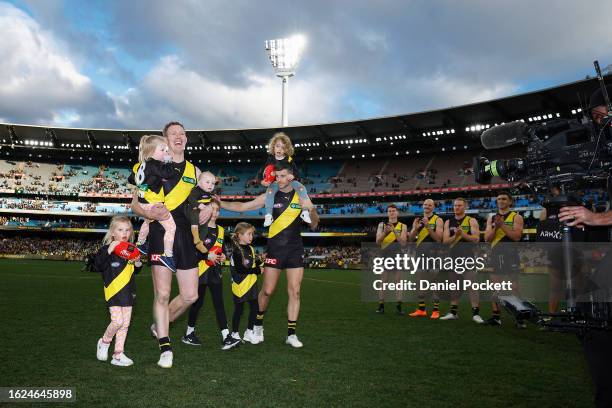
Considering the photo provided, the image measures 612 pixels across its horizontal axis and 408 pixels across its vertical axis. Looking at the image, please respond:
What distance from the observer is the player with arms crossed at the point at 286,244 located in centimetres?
588

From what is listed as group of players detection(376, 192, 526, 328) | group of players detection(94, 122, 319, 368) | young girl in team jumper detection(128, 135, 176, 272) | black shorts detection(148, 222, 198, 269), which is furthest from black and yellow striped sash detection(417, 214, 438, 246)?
young girl in team jumper detection(128, 135, 176, 272)

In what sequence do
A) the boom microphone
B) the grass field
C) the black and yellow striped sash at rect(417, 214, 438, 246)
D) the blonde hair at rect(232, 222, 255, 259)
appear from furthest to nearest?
the black and yellow striped sash at rect(417, 214, 438, 246) → the blonde hair at rect(232, 222, 255, 259) → the grass field → the boom microphone

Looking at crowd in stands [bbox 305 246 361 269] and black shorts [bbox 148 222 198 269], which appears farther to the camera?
crowd in stands [bbox 305 246 361 269]

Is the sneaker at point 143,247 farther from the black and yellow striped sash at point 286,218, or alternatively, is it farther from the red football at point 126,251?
the black and yellow striped sash at point 286,218

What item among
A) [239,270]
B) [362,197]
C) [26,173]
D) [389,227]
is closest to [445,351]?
[239,270]

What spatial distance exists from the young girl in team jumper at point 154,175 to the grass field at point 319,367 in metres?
1.27

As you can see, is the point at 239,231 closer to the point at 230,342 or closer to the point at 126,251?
the point at 230,342

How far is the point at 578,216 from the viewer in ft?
8.36

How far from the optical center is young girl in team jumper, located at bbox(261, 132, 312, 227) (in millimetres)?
5773

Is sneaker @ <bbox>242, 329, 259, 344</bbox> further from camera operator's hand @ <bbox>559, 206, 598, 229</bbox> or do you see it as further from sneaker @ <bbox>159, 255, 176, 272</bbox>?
camera operator's hand @ <bbox>559, 206, 598, 229</bbox>

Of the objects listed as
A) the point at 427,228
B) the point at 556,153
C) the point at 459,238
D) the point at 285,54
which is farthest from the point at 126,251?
the point at 285,54

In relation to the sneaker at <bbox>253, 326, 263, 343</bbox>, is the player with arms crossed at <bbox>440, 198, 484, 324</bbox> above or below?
above

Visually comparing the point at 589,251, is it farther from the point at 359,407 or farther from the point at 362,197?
the point at 362,197

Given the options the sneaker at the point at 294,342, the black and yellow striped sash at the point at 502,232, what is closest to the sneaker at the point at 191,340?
the sneaker at the point at 294,342
